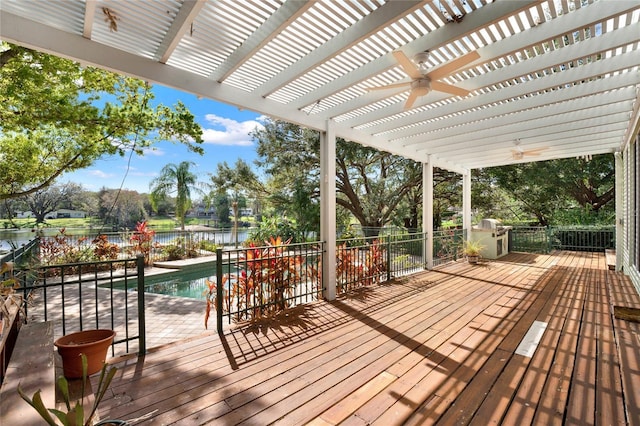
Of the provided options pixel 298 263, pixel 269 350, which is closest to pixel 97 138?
pixel 298 263

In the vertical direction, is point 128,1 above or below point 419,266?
above

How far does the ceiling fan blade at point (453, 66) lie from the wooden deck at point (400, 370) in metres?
2.70

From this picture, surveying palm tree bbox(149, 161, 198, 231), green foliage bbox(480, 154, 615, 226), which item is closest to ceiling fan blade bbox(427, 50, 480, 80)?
green foliage bbox(480, 154, 615, 226)

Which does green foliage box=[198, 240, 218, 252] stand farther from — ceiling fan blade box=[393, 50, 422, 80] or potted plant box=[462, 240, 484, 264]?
ceiling fan blade box=[393, 50, 422, 80]

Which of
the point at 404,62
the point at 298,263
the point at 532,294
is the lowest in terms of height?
the point at 532,294

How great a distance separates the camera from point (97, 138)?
6.70 metres

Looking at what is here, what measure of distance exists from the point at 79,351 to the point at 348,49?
3.44 m

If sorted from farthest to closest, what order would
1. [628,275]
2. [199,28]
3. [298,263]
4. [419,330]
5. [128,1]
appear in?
1. [628,275]
2. [298,263]
3. [419,330]
4. [199,28]
5. [128,1]

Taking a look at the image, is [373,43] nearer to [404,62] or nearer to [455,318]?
[404,62]

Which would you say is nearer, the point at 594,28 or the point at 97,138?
the point at 594,28

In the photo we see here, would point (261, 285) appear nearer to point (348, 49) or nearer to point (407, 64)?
point (348, 49)

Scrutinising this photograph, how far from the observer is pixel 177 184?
14.2 meters

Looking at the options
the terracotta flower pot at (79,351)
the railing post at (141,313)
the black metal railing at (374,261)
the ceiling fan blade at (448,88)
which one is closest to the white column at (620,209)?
the black metal railing at (374,261)

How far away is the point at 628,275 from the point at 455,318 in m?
4.87
